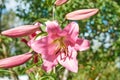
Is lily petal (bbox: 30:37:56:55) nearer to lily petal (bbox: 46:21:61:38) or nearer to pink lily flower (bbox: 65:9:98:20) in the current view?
lily petal (bbox: 46:21:61:38)

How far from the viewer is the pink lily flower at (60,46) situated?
6.10 feet

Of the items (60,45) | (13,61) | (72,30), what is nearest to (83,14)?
(72,30)

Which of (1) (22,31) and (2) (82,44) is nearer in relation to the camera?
(1) (22,31)

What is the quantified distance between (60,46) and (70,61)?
0.39ft

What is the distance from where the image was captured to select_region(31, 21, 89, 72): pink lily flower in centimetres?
186

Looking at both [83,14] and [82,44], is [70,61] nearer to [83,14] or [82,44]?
[82,44]

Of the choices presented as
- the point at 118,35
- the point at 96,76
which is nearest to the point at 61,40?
the point at 96,76

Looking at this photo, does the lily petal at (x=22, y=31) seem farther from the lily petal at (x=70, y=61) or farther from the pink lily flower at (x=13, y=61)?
the lily petal at (x=70, y=61)

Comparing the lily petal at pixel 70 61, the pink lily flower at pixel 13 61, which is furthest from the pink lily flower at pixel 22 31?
the lily petal at pixel 70 61

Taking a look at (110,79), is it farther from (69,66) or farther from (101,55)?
(69,66)

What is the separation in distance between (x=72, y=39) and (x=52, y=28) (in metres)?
0.12

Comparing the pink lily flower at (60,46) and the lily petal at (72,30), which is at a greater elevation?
the lily petal at (72,30)

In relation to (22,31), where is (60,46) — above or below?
below

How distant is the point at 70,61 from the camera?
1.89 m
